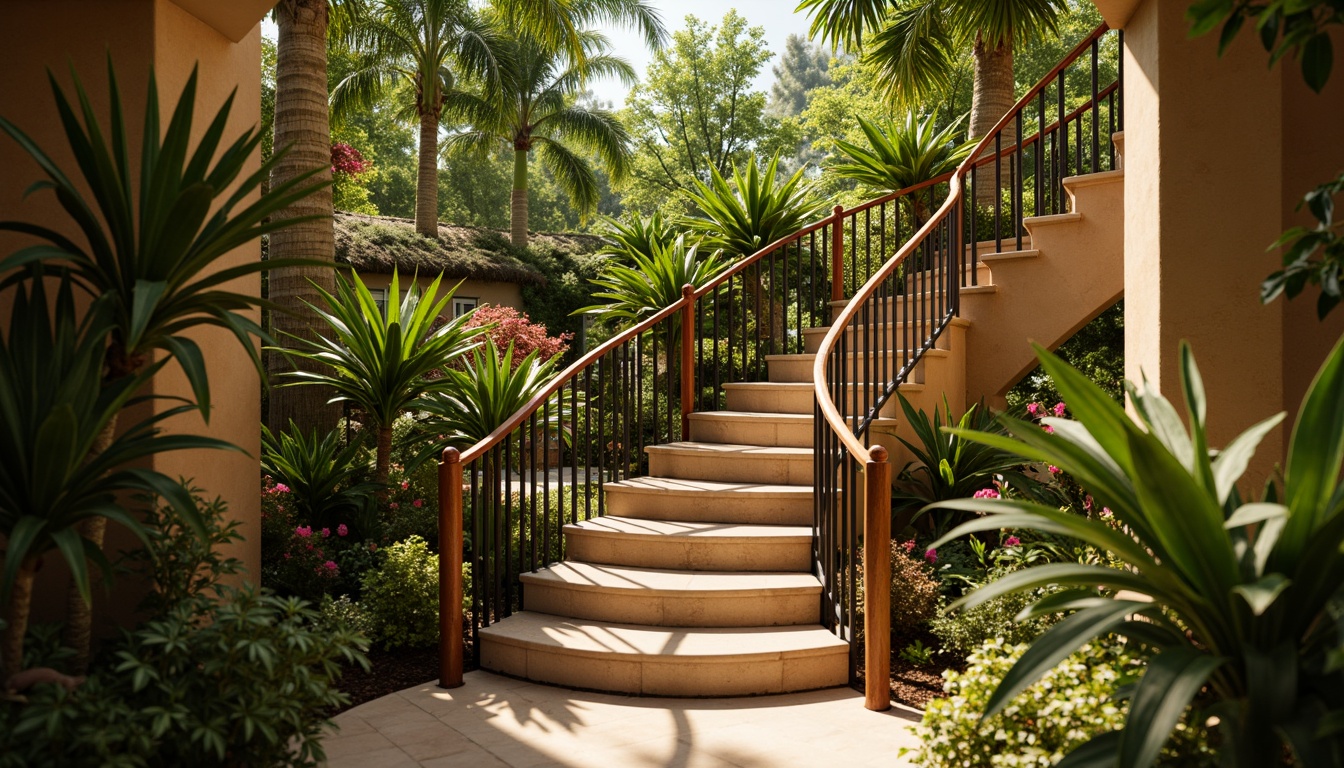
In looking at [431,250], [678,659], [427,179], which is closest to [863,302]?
[678,659]

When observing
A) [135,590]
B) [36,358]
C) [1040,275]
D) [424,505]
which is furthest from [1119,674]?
[424,505]

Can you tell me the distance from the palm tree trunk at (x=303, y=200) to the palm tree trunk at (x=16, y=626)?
466 centimetres

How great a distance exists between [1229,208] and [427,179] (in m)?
17.7

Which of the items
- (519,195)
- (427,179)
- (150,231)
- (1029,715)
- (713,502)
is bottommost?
(1029,715)

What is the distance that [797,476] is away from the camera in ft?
19.4

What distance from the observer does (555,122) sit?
22.9 m

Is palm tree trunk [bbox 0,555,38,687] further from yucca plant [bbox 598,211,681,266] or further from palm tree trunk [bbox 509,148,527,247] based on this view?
palm tree trunk [bbox 509,148,527,247]

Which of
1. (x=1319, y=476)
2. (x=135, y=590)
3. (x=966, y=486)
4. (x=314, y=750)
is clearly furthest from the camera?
(x=966, y=486)

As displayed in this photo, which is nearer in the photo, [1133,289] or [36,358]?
[36,358]

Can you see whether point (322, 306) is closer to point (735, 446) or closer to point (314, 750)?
point (735, 446)

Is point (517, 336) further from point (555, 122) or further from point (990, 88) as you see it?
point (555, 122)

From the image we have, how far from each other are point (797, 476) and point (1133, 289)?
246 cm

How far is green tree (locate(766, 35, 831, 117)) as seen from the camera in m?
62.3

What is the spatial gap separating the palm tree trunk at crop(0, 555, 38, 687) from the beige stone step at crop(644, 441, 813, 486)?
13.5 feet
